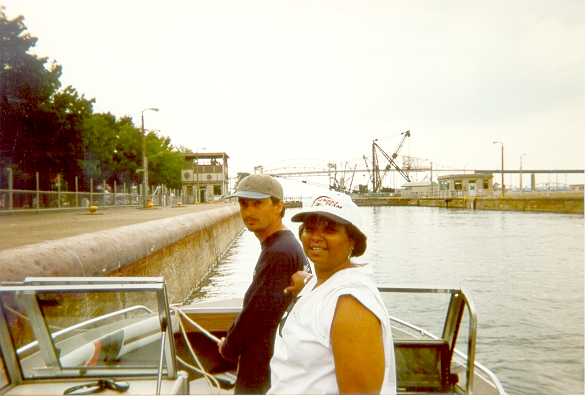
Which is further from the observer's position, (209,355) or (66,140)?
(66,140)

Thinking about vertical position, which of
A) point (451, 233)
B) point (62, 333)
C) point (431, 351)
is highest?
point (62, 333)

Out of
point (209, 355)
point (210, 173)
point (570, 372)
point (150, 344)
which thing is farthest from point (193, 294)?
point (210, 173)

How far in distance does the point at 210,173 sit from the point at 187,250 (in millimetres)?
60709

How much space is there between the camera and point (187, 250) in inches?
524

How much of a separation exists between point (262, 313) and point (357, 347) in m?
1.19

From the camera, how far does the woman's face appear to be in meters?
2.10

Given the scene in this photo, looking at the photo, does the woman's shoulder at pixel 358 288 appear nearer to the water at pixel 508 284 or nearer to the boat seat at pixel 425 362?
the water at pixel 508 284

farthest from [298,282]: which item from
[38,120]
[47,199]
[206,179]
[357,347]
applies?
[206,179]

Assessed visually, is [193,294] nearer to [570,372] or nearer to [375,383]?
[570,372]

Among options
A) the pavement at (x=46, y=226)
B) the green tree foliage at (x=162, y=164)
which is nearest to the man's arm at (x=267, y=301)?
the pavement at (x=46, y=226)

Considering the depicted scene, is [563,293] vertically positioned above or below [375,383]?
below

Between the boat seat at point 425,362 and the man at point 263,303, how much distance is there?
95cm

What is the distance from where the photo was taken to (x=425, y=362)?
3541mm

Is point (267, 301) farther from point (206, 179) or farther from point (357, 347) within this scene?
point (206, 179)
